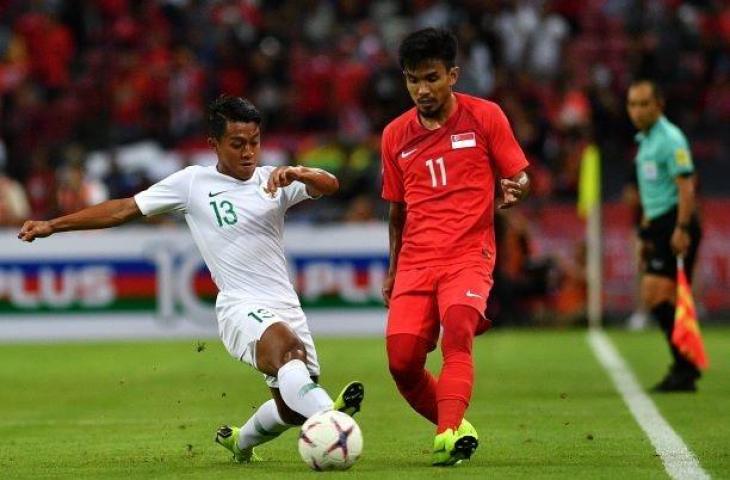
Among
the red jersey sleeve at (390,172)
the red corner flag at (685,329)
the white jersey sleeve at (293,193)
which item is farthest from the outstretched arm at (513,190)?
Result: the red corner flag at (685,329)

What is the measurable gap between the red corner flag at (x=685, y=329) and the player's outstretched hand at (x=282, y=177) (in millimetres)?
5415

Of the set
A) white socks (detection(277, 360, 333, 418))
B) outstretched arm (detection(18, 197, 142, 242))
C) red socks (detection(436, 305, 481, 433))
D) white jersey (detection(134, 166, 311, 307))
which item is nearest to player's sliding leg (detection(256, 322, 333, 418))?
white socks (detection(277, 360, 333, 418))

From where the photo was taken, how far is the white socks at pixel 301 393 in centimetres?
765

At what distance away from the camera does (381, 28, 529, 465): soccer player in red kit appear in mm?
8031

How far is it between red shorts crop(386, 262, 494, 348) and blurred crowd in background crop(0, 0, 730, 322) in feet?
39.7

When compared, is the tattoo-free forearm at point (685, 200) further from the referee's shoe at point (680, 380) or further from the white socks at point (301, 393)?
the white socks at point (301, 393)

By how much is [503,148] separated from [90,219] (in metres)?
2.06

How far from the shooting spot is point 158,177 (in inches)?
862

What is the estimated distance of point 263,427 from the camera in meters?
8.23

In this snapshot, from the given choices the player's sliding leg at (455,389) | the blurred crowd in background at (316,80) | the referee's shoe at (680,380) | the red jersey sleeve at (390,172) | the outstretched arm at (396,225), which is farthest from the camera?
the blurred crowd in background at (316,80)

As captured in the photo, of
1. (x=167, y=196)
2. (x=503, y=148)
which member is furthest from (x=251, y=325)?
(x=503, y=148)

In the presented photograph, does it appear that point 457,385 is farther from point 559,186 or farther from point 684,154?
point 559,186

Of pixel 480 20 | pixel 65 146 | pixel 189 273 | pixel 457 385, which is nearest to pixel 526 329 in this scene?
pixel 189 273

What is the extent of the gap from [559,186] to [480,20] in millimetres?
3957
